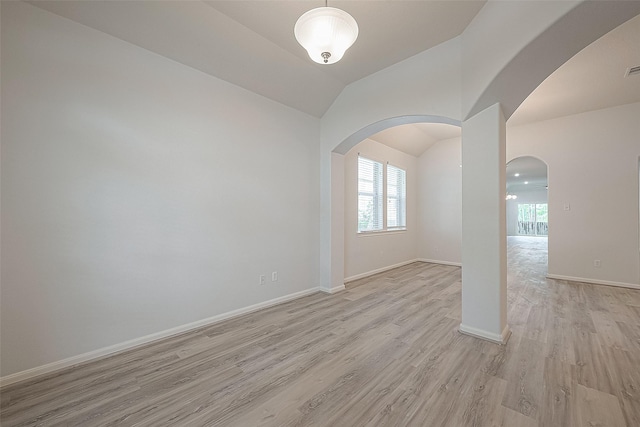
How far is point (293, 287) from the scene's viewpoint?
3.93 meters

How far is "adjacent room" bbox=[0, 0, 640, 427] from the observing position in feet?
5.90

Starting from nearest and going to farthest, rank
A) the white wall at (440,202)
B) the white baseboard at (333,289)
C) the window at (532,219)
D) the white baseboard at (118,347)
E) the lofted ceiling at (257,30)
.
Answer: the white baseboard at (118,347) → the lofted ceiling at (257,30) → the white baseboard at (333,289) → the white wall at (440,202) → the window at (532,219)

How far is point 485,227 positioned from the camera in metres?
2.62

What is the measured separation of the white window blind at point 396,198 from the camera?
6234 millimetres

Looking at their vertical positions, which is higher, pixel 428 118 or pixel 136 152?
pixel 428 118

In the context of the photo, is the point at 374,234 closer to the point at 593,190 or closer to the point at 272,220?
the point at 272,220

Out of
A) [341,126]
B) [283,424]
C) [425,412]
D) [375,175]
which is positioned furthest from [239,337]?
[375,175]

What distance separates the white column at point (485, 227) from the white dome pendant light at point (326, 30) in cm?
174

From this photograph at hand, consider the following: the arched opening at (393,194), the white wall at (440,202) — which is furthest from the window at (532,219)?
the arched opening at (393,194)

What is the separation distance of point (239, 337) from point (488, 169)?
10.6ft

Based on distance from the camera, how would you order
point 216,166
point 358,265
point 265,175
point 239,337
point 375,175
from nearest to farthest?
point 239,337
point 216,166
point 265,175
point 358,265
point 375,175

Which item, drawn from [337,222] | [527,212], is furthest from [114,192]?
[527,212]

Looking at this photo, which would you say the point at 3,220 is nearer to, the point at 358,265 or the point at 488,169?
the point at 488,169

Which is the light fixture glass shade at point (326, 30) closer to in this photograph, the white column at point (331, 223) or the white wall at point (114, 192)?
the white wall at point (114, 192)
